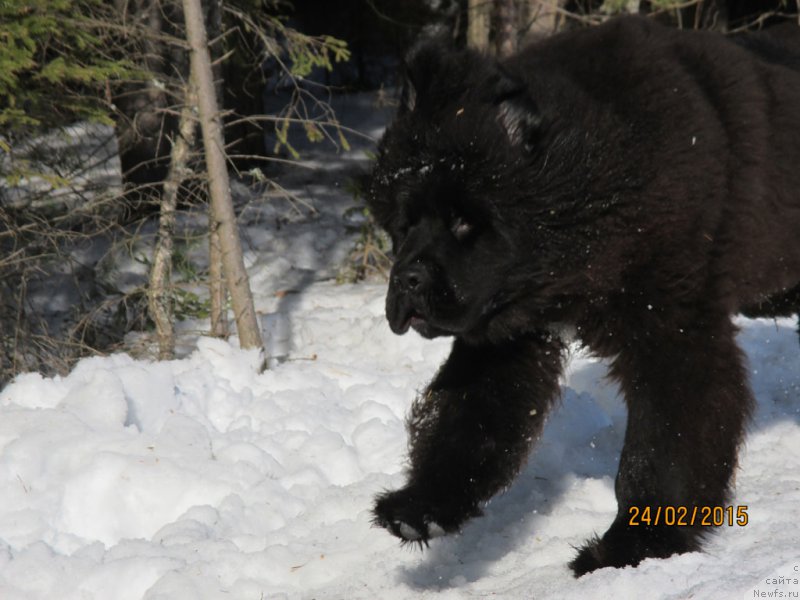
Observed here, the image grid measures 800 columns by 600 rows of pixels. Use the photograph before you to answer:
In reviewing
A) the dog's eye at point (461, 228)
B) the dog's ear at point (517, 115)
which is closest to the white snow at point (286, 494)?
the dog's eye at point (461, 228)

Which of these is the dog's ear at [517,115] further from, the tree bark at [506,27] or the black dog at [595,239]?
the tree bark at [506,27]

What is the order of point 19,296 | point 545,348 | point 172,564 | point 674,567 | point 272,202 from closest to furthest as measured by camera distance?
point 674,567 < point 172,564 < point 545,348 < point 19,296 < point 272,202

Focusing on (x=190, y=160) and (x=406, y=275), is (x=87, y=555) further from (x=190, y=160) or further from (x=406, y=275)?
(x=190, y=160)

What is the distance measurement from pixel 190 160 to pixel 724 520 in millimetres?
4501

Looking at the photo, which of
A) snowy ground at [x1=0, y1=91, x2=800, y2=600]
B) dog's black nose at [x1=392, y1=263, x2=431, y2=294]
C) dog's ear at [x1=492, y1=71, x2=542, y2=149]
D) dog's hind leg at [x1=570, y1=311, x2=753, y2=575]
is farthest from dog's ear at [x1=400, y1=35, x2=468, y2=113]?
snowy ground at [x1=0, y1=91, x2=800, y2=600]

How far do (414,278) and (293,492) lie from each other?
5.29 ft

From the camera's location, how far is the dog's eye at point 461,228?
3.81m

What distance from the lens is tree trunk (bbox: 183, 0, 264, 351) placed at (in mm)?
6211

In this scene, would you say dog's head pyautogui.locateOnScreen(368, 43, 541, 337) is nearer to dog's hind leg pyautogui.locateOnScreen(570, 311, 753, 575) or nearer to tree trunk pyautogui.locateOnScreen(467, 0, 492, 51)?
dog's hind leg pyautogui.locateOnScreen(570, 311, 753, 575)

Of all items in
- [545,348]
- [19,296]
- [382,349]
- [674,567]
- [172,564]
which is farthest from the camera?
[382,349]

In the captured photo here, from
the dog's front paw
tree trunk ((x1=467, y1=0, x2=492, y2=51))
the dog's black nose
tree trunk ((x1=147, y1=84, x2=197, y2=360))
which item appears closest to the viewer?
the dog's front paw

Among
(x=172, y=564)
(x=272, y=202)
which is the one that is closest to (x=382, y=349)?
(x=172, y=564)

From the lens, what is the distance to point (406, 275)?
12.3 ft
